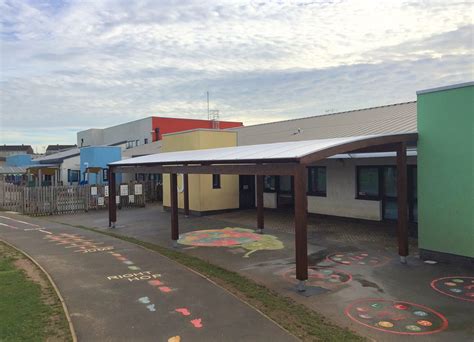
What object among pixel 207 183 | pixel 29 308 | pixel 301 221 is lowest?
pixel 29 308

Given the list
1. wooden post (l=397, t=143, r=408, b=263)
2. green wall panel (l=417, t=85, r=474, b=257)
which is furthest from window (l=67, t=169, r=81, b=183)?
green wall panel (l=417, t=85, r=474, b=257)

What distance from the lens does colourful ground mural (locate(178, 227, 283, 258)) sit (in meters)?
12.4

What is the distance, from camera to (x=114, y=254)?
10.9 meters

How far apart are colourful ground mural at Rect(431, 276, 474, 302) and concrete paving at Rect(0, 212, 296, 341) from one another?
12.7ft

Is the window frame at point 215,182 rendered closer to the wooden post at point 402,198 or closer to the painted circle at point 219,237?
the painted circle at point 219,237

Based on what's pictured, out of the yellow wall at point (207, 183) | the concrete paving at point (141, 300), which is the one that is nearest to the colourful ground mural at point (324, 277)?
the concrete paving at point (141, 300)

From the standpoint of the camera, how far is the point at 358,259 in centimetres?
1058

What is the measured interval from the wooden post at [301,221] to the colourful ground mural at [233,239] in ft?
10.6

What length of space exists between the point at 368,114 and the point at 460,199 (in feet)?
36.1

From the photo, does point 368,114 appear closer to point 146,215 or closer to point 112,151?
point 146,215

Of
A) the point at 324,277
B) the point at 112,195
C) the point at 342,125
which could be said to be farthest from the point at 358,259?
the point at 112,195

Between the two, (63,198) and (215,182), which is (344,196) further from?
(63,198)

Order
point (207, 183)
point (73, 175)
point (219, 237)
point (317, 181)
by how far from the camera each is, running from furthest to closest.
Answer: point (73, 175) → point (207, 183) → point (317, 181) → point (219, 237)

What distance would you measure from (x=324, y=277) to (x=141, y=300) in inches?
156
